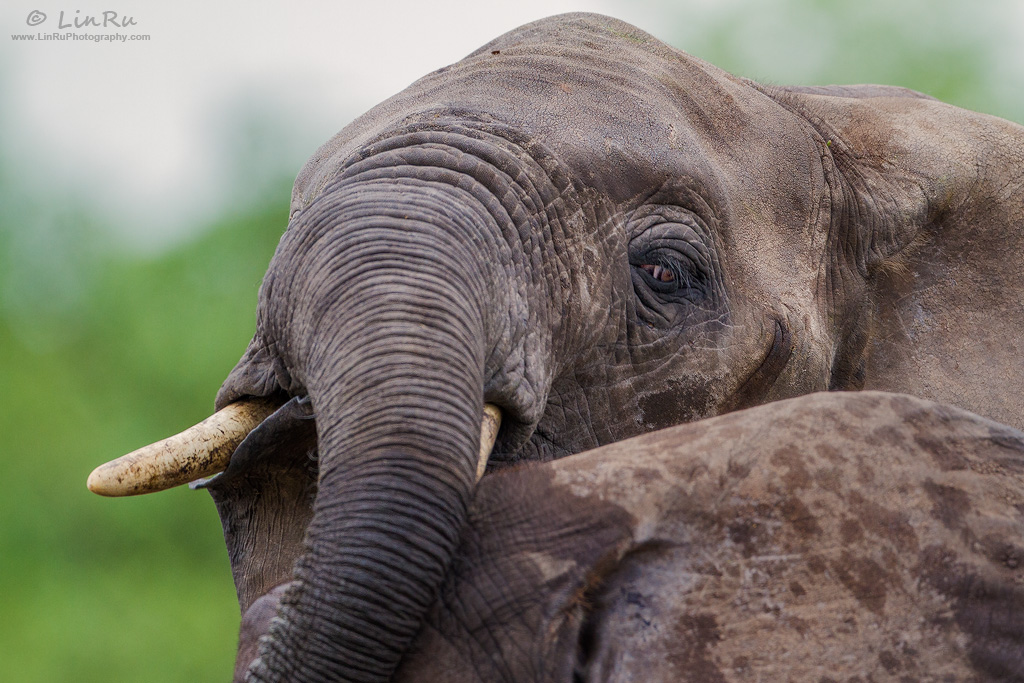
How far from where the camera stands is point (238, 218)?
17.2m

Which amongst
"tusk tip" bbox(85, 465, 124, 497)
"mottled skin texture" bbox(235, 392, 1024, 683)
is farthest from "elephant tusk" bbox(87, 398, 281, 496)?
"mottled skin texture" bbox(235, 392, 1024, 683)

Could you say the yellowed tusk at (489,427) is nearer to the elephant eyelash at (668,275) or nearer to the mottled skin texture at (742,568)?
the mottled skin texture at (742,568)

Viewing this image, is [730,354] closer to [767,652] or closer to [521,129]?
[521,129]

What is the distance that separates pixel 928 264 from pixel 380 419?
2062mm

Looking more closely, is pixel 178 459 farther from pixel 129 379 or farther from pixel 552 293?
pixel 129 379

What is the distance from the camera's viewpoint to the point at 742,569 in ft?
6.47

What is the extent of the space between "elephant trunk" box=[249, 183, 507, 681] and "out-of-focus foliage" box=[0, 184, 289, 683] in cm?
1008

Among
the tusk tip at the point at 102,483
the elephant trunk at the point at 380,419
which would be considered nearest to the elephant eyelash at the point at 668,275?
the elephant trunk at the point at 380,419

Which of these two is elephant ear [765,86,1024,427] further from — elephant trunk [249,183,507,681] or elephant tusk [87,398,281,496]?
elephant tusk [87,398,281,496]

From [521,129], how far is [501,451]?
690 millimetres

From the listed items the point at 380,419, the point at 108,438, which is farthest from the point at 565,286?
the point at 108,438

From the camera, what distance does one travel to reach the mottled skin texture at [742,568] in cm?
195

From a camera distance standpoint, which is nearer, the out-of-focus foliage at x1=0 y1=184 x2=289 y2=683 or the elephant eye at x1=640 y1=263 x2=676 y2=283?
the elephant eye at x1=640 y1=263 x2=676 y2=283

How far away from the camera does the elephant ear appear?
11.8 ft
